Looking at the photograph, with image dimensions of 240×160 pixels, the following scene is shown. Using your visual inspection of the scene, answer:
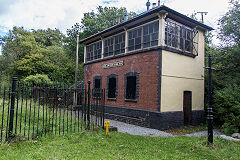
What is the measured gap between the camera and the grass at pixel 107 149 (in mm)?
4715

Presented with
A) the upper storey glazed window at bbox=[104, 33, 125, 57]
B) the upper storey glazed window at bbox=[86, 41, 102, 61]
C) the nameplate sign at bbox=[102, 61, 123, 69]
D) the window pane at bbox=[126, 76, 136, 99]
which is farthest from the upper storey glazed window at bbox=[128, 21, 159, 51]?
the upper storey glazed window at bbox=[86, 41, 102, 61]

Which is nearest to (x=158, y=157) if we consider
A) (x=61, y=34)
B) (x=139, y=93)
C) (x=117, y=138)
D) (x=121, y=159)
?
(x=121, y=159)

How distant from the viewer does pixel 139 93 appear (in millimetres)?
10664

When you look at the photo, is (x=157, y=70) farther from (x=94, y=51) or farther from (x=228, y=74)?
(x=94, y=51)

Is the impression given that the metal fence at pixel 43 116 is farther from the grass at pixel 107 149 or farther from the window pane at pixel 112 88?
the window pane at pixel 112 88

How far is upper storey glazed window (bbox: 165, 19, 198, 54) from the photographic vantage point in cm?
1017

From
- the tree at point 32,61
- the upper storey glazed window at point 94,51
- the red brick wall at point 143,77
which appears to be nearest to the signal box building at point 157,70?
the red brick wall at point 143,77

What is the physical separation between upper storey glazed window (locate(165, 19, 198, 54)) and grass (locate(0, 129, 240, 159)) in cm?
602

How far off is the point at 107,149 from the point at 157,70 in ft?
18.5

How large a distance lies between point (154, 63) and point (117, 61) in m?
3.58

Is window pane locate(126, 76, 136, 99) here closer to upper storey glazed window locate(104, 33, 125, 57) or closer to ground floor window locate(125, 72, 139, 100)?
ground floor window locate(125, 72, 139, 100)

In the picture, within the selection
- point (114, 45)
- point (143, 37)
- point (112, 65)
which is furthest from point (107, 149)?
point (114, 45)

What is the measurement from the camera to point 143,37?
11.0 meters

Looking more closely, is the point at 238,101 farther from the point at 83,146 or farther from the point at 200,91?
the point at 83,146
